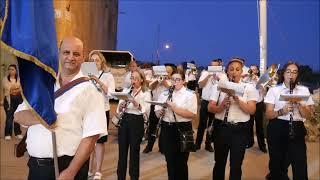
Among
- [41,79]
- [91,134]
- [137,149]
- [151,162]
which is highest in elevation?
[41,79]

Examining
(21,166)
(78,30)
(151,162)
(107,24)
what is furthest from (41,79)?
(107,24)

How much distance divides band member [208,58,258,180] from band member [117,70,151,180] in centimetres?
108

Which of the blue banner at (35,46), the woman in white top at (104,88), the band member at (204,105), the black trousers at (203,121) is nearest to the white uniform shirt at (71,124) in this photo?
the blue banner at (35,46)

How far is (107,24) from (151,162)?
1848 cm

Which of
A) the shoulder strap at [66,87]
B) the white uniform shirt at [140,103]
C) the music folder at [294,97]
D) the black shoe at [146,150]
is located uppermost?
the shoulder strap at [66,87]

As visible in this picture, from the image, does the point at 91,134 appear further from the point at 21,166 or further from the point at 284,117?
the point at 21,166

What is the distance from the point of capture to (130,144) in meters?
7.01

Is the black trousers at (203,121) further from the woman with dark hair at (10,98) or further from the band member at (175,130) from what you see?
the woman with dark hair at (10,98)

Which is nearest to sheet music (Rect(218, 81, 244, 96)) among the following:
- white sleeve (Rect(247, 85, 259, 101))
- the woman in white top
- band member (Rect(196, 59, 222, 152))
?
white sleeve (Rect(247, 85, 259, 101))

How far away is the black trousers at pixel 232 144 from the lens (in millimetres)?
6414

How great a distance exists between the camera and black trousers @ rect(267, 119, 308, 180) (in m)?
6.33

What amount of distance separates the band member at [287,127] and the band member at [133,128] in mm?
1842

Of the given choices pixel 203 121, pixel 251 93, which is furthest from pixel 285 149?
pixel 203 121

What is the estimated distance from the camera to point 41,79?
3281 millimetres
